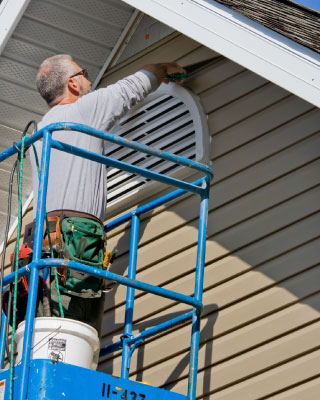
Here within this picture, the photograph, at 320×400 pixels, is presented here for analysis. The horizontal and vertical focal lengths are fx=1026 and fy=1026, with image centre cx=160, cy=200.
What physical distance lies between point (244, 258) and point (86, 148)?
1304 mm

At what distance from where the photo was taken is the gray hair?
7203 mm

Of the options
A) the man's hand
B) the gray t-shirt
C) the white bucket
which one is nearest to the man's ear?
the gray t-shirt

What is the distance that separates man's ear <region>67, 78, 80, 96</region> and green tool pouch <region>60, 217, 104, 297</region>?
3.89 ft

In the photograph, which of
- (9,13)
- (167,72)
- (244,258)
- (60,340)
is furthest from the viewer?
(9,13)

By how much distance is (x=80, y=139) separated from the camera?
6.71 m

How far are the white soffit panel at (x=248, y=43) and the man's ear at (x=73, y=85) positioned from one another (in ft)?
2.49

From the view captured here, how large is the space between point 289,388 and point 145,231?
72.4 inches

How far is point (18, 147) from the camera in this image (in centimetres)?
630

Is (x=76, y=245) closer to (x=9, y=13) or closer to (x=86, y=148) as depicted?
(x=86, y=148)

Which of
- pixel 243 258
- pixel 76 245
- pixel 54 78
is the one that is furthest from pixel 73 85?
pixel 243 258

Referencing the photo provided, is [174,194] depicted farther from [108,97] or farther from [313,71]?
[313,71]

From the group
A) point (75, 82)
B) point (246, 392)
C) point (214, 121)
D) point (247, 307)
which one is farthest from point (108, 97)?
point (246, 392)

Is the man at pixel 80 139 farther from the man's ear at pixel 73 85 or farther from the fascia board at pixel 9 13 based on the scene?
the fascia board at pixel 9 13

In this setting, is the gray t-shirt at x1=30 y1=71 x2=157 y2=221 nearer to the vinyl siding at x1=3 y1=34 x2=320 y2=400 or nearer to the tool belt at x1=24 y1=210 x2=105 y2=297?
the tool belt at x1=24 y1=210 x2=105 y2=297
